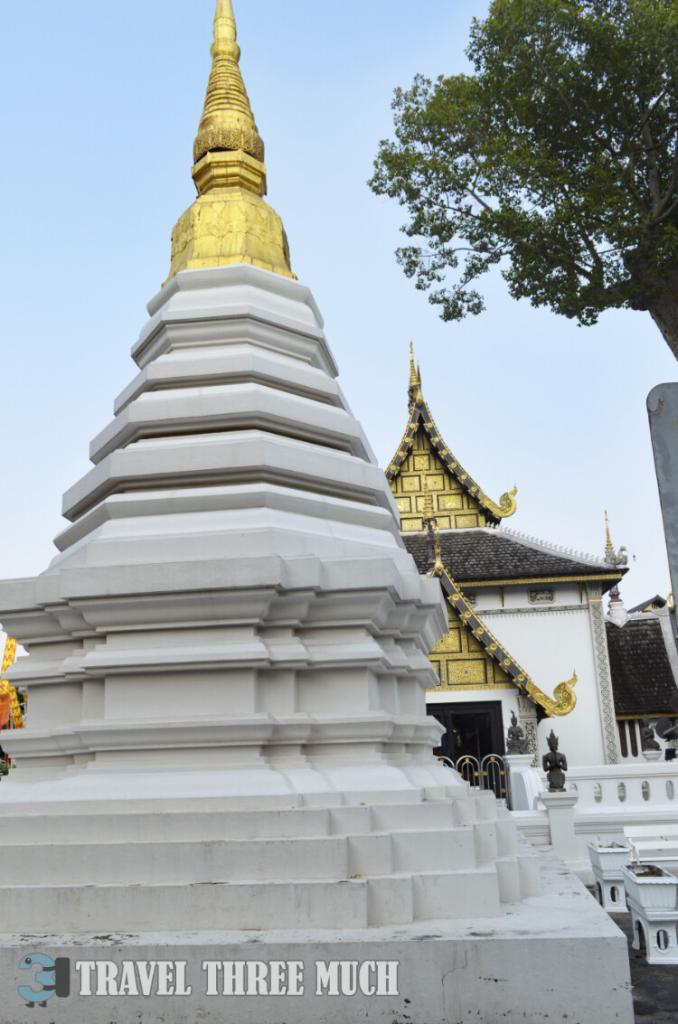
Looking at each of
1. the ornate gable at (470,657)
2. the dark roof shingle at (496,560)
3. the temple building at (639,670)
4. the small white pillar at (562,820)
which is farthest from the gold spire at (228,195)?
the temple building at (639,670)

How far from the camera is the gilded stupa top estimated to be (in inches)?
827

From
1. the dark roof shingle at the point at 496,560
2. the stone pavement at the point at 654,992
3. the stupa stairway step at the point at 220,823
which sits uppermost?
the dark roof shingle at the point at 496,560

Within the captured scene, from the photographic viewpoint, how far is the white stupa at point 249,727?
10.4ft

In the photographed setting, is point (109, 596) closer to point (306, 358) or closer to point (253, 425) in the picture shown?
point (253, 425)

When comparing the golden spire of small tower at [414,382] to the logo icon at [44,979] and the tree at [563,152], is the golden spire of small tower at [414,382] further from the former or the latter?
the logo icon at [44,979]

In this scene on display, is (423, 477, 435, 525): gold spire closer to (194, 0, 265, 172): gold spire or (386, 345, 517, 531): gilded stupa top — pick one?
(386, 345, 517, 531): gilded stupa top

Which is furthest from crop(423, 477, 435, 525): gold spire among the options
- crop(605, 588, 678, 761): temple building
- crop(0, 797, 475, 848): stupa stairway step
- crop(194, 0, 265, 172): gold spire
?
crop(0, 797, 475, 848): stupa stairway step

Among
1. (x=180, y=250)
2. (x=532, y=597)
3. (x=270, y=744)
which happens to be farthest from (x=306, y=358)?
(x=532, y=597)

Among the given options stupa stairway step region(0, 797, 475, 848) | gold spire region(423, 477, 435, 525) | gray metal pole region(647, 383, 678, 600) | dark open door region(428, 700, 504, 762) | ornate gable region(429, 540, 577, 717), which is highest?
gold spire region(423, 477, 435, 525)

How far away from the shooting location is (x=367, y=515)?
5020 mm

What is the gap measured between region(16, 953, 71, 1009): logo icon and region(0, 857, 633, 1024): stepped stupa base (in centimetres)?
2

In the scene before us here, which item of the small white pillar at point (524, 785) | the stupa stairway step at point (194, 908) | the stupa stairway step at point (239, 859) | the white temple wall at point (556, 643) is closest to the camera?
the stupa stairway step at point (194, 908)

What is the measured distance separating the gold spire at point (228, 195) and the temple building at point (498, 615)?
11.7 metres

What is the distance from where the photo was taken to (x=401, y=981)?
10.3 ft
